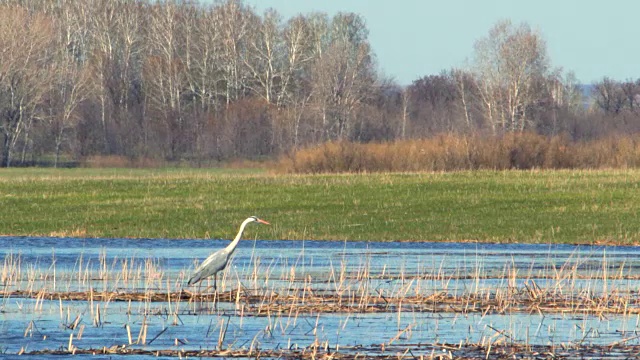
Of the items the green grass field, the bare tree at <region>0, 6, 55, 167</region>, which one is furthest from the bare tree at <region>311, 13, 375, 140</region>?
the green grass field

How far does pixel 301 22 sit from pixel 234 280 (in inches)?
3391

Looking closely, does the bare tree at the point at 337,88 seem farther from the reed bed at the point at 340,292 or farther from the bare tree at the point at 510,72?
the reed bed at the point at 340,292

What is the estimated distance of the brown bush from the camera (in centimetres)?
6600

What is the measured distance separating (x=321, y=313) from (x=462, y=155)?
47379 millimetres

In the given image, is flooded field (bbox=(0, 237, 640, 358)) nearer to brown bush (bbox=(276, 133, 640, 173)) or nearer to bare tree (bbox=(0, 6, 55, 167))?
brown bush (bbox=(276, 133, 640, 173))

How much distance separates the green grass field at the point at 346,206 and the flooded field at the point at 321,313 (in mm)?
9765

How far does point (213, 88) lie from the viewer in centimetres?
10869

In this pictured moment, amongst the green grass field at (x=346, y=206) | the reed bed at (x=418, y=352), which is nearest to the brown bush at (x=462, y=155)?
the green grass field at (x=346, y=206)

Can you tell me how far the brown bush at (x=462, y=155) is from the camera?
217ft

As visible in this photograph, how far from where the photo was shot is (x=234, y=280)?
24562mm

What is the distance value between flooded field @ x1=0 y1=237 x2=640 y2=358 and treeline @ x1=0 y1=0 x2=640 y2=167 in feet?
219

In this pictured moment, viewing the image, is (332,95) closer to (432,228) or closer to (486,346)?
(432,228)

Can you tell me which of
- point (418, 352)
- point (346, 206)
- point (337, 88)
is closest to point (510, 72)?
point (337, 88)

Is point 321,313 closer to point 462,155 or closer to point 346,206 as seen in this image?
point 346,206
